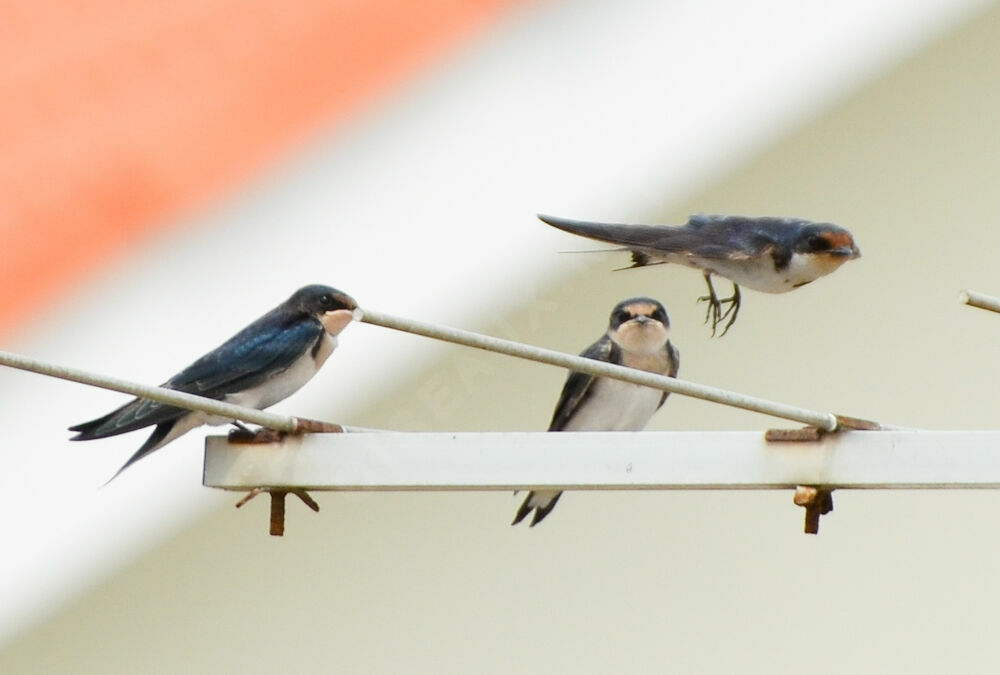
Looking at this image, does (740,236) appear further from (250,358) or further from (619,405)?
(619,405)

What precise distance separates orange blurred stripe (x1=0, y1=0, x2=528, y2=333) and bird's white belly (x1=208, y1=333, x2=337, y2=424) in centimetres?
203

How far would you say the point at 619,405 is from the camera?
3559mm

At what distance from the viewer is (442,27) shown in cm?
518

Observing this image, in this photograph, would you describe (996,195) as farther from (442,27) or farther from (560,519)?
(442,27)

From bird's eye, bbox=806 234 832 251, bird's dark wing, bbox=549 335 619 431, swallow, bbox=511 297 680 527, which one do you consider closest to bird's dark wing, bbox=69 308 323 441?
swallow, bbox=511 297 680 527

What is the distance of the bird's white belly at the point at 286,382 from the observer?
2.60m

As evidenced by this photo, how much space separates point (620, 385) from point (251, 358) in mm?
1105

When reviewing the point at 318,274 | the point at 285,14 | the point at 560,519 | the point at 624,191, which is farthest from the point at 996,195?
the point at 285,14

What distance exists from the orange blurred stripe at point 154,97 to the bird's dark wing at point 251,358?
207 centimetres

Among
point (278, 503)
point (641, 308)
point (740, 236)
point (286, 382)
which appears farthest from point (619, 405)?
point (278, 503)

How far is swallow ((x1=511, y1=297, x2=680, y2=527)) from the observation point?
3211 mm

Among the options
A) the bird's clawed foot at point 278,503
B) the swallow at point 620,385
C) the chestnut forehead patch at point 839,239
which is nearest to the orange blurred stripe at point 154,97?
the swallow at point 620,385

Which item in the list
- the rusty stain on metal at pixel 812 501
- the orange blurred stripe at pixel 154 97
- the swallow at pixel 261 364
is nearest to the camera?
the rusty stain on metal at pixel 812 501

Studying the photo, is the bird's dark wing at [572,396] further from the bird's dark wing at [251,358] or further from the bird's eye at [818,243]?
the bird's eye at [818,243]
